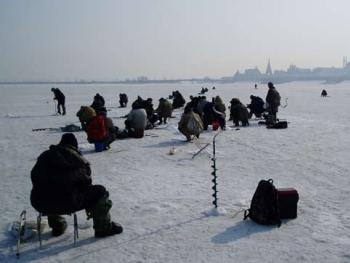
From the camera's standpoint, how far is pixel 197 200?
739cm

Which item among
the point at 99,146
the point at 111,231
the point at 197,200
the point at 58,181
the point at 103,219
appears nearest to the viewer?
the point at 58,181

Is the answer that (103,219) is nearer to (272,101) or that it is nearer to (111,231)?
(111,231)

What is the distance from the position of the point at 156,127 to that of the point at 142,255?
505 inches

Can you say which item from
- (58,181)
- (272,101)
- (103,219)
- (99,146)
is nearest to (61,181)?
(58,181)

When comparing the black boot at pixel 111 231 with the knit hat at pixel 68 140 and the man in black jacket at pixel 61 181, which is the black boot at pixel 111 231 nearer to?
the man in black jacket at pixel 61 181

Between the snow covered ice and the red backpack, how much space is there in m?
0.44

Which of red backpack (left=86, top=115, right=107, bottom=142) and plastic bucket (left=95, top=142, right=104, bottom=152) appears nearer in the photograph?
red backpack (left=86, top=115, right=107, bottom=142)

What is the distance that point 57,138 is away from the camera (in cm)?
1548

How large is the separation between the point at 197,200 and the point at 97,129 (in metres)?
5.63

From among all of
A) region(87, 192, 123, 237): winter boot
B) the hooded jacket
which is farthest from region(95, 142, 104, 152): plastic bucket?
the hooded jacket

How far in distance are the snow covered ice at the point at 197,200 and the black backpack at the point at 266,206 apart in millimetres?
130

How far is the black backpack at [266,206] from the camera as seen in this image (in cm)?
609

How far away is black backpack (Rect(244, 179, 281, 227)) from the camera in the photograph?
6094 millimetres

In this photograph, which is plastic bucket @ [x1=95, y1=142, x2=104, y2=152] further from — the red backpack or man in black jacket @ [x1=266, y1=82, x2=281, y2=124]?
man in black jacket @ [x1=266, y1=82, x2=281, y2=124]
